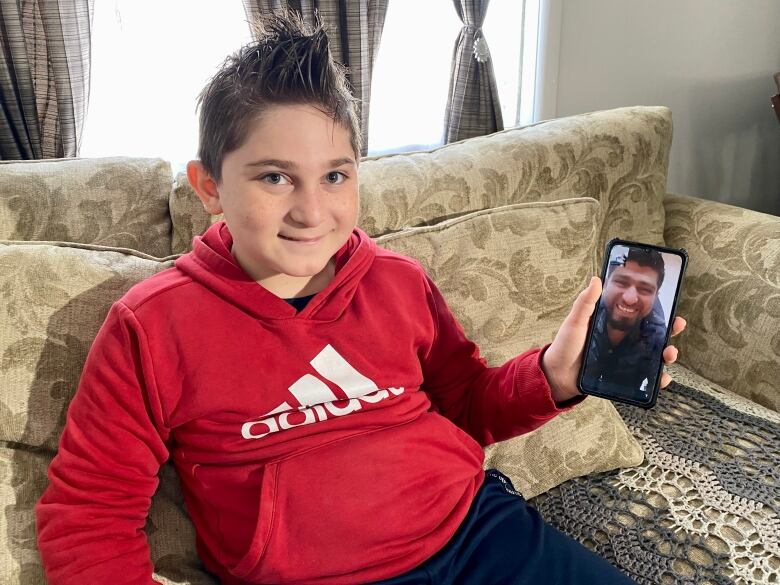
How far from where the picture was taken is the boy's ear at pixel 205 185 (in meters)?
0.95

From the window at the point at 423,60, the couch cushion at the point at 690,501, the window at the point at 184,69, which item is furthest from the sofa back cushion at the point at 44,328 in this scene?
the window at the point at 423,60

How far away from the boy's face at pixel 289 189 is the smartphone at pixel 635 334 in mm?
373

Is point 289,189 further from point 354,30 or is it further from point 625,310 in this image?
point 354,30

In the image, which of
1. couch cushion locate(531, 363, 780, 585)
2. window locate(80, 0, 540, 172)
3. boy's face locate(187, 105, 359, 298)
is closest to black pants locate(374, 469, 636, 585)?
couch cushion locate(531, 363, 780, 585)

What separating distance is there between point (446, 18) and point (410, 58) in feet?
0.50

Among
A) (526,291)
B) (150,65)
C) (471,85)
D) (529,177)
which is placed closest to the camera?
(526,291)

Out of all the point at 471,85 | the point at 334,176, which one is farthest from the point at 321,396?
the point at 471,85

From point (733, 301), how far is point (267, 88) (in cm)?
115

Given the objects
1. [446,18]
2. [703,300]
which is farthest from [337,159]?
[446,18]

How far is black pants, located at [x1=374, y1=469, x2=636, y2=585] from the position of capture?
0.92 meters

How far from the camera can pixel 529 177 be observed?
149 centimetres

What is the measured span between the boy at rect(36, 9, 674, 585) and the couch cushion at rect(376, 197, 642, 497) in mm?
230

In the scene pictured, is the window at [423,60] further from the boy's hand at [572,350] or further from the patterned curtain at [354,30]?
the boy's hand at [572,350]

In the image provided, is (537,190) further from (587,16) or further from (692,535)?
(587,16)
